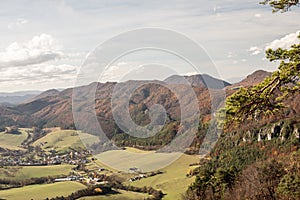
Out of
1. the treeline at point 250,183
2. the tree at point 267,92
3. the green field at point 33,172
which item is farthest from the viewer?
the green field at point 33,172

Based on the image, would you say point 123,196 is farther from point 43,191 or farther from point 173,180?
point 43,191

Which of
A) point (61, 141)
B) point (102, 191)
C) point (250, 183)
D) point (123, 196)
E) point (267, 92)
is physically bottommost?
point (61, 141)

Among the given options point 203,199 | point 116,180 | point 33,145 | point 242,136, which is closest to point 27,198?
point 116,180

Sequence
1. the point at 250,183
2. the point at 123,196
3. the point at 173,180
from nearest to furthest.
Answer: the point at 250,183 → the point at 123,196 → the point at 173,180

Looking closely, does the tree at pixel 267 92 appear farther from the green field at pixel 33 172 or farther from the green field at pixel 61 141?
the green field at pixel 61 141

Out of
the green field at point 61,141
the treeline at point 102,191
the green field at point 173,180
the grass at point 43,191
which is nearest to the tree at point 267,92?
→ the green field at point 173,180

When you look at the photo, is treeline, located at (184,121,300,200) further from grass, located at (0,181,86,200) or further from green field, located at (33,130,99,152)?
green field, located at (33,130,99,152)

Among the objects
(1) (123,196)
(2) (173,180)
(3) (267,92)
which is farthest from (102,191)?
(3) (267,92)
